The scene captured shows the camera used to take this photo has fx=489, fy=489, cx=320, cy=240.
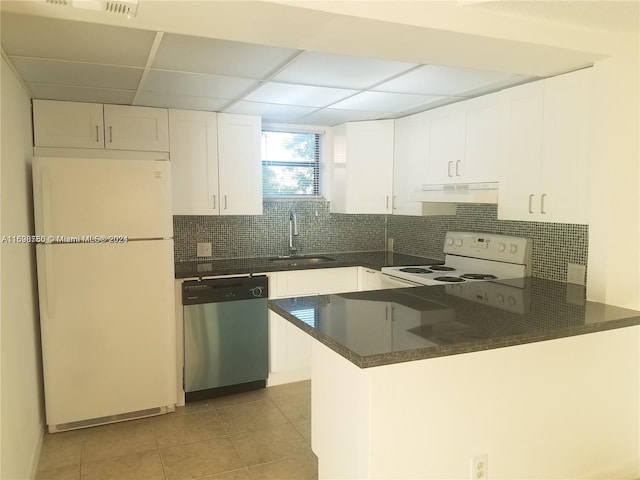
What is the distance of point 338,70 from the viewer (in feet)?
8.34

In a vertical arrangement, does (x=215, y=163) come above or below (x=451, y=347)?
above

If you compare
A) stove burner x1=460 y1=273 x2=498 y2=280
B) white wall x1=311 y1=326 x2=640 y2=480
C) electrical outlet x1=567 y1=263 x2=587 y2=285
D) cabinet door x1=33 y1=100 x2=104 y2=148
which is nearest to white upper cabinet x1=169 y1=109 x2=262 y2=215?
cabinet door x1=33 y1=100 x2=104 y2=148

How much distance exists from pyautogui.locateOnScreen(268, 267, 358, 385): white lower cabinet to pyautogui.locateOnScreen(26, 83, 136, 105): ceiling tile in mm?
1569

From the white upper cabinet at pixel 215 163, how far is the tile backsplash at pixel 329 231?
0.86 ft

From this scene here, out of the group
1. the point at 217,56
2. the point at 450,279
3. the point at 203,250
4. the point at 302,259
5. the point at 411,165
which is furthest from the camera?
the point at 302,259

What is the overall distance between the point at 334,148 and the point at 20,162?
7.89ft

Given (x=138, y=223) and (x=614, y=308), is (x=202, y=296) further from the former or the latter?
(x=614, y=308)

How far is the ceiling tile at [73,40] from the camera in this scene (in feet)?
6.23

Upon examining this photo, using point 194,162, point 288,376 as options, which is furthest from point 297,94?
point 288,376

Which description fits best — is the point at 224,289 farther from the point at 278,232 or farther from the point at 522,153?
the point at 522,153

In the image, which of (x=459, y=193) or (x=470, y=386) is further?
(x=459, y=193)

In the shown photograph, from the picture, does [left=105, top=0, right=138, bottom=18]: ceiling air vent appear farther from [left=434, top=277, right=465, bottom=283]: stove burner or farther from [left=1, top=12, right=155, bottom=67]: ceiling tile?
[left=434, top=277, right=465, bottom=283]: stove burner

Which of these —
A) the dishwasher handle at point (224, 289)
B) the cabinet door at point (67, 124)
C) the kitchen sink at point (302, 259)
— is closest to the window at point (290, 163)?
the kitchen sink at point (302, 259)

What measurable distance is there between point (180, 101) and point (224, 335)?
65.1 inches
